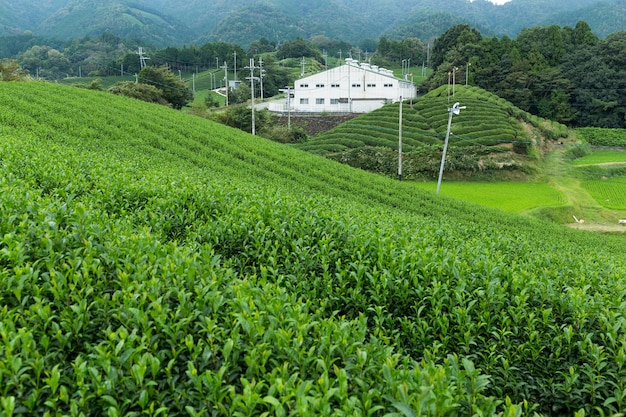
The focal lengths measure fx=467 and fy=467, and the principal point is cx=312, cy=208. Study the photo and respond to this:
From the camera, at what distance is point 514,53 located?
1977 inches

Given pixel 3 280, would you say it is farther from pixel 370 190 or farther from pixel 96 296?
pixel 370 190

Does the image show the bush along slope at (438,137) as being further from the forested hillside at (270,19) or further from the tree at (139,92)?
the forested hillside at (270,19)

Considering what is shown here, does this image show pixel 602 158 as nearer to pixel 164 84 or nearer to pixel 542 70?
pixel 542 70

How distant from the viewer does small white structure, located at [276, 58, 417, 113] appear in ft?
163

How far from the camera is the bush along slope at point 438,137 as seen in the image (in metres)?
28.9

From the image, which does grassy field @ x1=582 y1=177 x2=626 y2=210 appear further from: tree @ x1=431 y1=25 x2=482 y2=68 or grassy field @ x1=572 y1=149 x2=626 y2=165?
tree @ x1=431 y1=25 x2=482 y2=68

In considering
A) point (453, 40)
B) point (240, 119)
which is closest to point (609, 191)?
point (240, 119)

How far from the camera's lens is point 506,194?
78.7 ft

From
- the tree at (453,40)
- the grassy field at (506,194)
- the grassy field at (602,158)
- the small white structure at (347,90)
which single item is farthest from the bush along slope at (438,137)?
the tree at (453,40)

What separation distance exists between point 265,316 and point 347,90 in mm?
49135

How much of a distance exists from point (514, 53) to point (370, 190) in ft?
148

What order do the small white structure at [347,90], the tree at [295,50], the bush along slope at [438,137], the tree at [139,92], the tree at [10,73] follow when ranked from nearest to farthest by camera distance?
1. the tree at [10,73]
2. the tree at [139,92]
3. the bush along slope at [438,137]
4. the small white structure at [347,90]
5. the tree at [295,50]

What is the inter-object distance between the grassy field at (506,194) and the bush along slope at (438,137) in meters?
1.78

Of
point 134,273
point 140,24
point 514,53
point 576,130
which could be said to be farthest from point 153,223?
point 140,24
